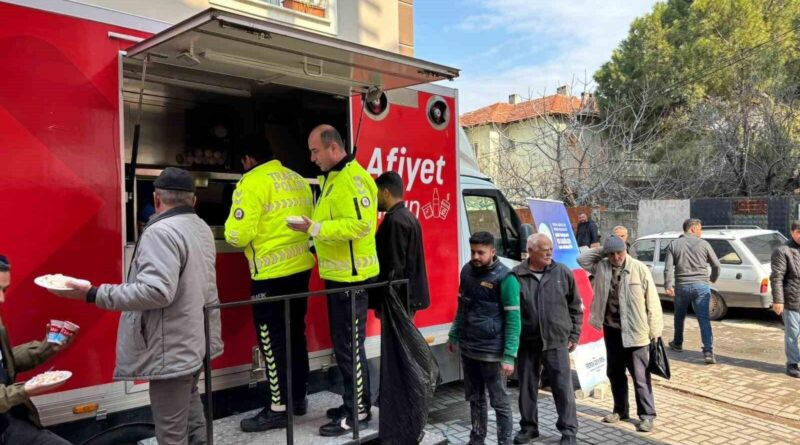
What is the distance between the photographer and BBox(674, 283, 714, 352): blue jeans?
7051mm

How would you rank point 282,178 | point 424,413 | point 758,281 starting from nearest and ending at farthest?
point 424,413, point 282,178, point 758,281

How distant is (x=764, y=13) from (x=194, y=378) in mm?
22680

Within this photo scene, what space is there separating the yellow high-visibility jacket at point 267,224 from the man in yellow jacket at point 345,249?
15 cm

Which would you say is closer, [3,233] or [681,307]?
[3,233]

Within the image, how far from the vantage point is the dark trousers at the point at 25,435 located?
254cm

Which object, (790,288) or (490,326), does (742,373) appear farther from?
(490,326)

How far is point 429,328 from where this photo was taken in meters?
4.69

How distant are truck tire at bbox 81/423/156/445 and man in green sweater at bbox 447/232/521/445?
2152 mm

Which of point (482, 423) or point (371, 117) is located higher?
point (371, 117)

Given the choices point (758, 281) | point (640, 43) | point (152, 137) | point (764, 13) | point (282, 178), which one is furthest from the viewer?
point (640, 43)

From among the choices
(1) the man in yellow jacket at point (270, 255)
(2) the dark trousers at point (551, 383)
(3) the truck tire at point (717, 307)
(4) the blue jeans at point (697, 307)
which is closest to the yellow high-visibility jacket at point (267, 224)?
(1) the man in yellow jacket at point (270, 255)

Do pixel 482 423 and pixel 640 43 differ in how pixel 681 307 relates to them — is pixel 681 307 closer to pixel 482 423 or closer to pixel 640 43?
pixel 482 423

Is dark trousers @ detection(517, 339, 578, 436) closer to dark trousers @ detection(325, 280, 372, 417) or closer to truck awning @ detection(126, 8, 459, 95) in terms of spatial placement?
dark trousers @ detection(325, 280, 372, 417)

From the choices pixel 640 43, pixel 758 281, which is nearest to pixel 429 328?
pixel 758 281
